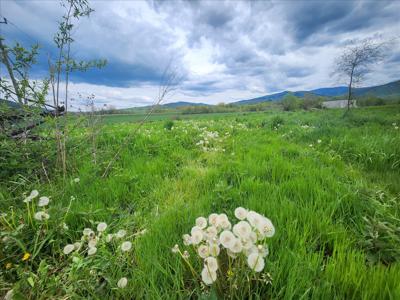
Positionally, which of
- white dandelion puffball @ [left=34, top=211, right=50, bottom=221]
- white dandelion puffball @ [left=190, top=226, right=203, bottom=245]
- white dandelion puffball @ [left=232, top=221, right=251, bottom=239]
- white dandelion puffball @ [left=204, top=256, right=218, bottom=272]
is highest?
white dandelion puffball @ [left=232, top=221, right=251, bottom=239]

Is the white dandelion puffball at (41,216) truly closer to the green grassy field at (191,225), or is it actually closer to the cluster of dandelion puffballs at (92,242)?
the green grassy field at (191,225)

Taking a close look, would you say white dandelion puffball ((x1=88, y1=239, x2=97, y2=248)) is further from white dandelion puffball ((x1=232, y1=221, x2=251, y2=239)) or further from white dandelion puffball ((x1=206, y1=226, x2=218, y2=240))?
white dandelion puffball ((x1=232, y1=221, x2=251, y2=239))

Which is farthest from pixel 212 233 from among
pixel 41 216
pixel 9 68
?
pixel 9 68

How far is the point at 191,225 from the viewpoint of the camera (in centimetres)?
198

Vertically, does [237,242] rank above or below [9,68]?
below

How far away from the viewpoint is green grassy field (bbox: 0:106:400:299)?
4.31ft

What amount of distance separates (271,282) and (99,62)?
13.3 ft

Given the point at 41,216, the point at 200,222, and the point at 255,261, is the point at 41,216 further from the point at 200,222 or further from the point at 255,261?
the point at 255,261

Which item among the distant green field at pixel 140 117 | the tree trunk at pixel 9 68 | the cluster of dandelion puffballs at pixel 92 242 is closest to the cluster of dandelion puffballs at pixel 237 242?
the cluster of dandelion puffballs at pixel 92 242

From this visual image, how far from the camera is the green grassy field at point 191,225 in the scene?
131 centimetres

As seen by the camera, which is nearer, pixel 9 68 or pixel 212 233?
pixel 212 233

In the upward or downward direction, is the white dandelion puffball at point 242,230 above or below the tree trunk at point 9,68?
below

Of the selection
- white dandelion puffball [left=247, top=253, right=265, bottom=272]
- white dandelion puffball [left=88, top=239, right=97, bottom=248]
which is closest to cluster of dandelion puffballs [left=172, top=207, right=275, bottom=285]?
white dandelion puffball [left=247, top=253, right=265, bottom=272]

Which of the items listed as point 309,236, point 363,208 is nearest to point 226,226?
point 309,236
